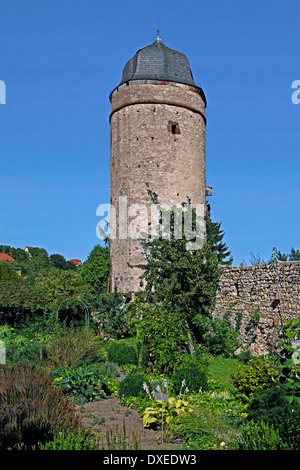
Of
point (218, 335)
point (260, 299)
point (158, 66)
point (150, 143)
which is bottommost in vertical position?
point (218, 335)

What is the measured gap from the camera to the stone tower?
18.3 meters

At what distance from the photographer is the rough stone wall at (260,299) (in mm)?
10680

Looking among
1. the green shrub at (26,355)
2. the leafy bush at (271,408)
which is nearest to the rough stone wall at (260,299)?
the leafy bush at (271,408)

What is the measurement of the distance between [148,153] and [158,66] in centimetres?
420

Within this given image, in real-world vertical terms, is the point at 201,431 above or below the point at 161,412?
below

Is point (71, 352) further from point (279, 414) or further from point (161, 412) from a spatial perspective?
point (279, 414)

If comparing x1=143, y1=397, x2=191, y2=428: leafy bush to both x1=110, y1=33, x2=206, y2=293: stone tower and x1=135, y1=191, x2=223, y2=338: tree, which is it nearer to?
x1=135, y1=191, x2=223, y2=338: tree

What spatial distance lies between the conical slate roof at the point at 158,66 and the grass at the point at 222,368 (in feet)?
41.2

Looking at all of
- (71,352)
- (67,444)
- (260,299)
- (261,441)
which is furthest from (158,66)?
(67,444)

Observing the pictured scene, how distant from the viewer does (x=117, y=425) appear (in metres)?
5.11

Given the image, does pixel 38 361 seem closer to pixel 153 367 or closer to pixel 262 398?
pixel 153 367

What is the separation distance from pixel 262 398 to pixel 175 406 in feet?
4.26

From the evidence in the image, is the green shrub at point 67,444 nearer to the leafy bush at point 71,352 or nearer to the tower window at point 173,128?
the leafy bush at point 71,352

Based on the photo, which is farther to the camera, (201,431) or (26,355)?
(26,355)
